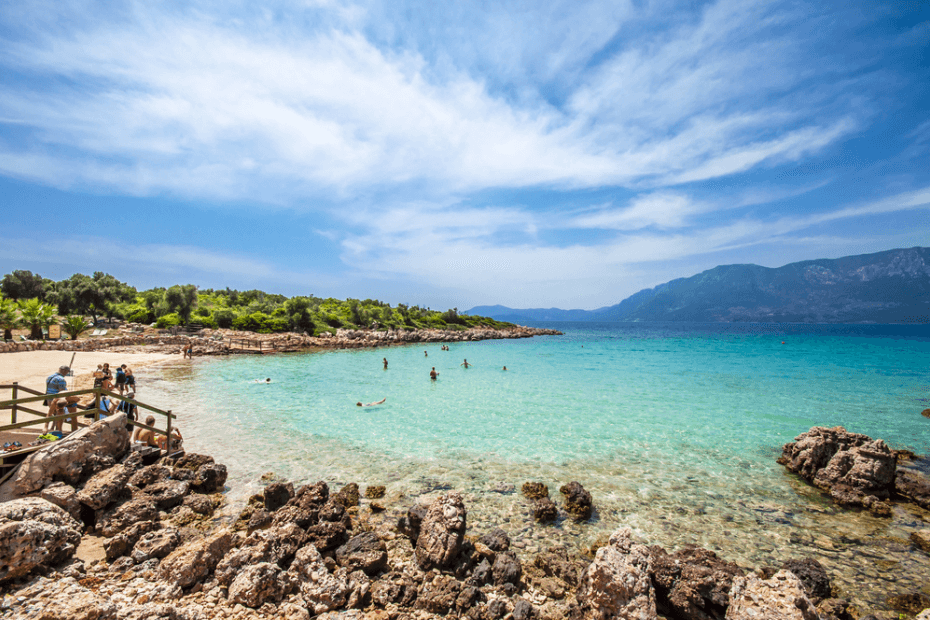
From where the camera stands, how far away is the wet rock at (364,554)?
7.46 meters

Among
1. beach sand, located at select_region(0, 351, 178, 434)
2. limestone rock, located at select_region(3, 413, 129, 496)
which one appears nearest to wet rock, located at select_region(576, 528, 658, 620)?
limestone rock, located at select_region(3, 413, 129, 496)

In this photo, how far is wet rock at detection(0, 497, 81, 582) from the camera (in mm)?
6062

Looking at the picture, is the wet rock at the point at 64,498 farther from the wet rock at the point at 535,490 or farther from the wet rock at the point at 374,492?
the wet rock at the point at 535,490

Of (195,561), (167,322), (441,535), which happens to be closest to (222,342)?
(167,322)

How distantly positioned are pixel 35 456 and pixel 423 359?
4094 centimetres

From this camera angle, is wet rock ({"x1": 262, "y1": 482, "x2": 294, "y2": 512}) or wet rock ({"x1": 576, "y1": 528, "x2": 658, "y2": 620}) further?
wet rock ({"x1": 262, "y1": 482, "x2": 294, "y2": 512})

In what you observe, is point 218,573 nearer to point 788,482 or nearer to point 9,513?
point 9,513

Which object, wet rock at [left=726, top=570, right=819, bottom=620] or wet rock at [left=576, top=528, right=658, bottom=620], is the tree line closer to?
wet rock at [left=576, top=528, right=658, bottom=620]

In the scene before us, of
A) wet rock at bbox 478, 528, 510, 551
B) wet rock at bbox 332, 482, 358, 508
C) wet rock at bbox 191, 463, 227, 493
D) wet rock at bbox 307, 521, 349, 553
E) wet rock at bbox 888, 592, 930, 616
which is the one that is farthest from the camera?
wet rock at bbox 191, 463, 227, 493

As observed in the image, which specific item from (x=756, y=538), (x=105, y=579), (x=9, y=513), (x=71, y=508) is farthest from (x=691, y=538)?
(x=71, y=508)

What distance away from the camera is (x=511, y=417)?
20.9 metres

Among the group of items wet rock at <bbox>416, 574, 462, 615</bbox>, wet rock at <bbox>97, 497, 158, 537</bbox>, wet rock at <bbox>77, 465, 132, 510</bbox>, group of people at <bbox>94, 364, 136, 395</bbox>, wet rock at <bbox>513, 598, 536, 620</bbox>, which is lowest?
wet rock at <bbox>513, 598, 536, 620</bbox>

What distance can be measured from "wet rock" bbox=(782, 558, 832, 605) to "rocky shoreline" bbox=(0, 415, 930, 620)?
3 cm

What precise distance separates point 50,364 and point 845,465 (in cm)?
4776
